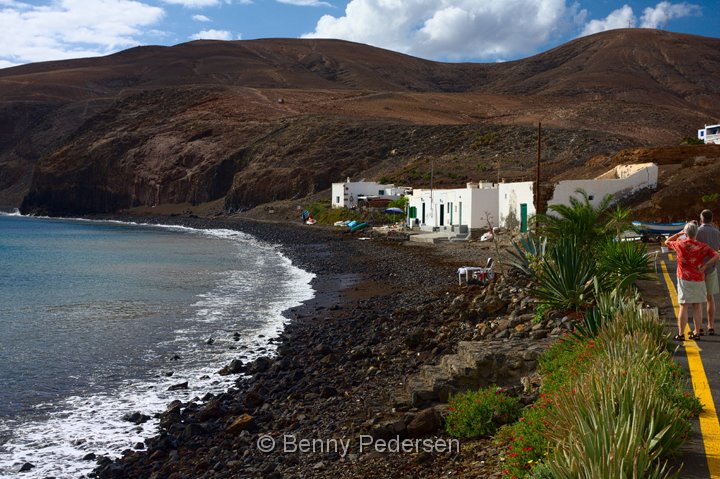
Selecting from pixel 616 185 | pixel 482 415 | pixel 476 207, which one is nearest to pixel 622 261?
pixel 482 415

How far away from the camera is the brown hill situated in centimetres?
7825

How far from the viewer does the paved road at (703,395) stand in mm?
4629

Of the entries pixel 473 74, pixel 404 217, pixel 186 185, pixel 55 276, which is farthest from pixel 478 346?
pixel 473 74

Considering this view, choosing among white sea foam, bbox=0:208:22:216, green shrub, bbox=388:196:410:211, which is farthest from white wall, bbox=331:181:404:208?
white sea foam, bbox=0:208:22:216

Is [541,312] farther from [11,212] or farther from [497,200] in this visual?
[11,212]

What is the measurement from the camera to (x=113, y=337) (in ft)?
58.0

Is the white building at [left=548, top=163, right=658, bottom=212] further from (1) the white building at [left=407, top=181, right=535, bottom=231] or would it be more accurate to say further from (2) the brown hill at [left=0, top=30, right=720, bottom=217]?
(2) the brown hill at [left=0, top=30, right=720, bottom=217]

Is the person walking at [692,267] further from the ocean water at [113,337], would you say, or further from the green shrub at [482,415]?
the ocean water at [113,337]

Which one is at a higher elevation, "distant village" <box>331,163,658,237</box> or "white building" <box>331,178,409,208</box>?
"white building" <box>331,178,409,208</box>

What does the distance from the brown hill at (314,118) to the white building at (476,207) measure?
15234 millimetres

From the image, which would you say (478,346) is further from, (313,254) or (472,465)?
(313,254)

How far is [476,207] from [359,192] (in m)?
23.5

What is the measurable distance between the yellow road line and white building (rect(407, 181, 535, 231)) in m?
22.0

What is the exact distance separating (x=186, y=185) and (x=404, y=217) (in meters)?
49.4
